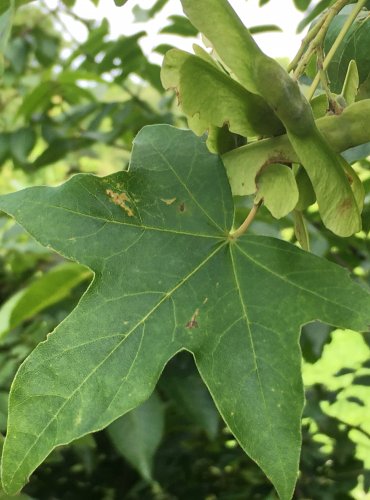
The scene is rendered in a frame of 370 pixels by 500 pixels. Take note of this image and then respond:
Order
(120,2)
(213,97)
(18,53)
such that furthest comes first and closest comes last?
(18,53) < (120,2) < (213,97)

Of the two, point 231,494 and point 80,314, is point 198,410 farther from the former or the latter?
point 80,314

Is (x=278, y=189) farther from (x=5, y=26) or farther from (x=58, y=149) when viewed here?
(x=58, y=149)

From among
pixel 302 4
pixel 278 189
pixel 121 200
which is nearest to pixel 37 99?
pixel 302 4

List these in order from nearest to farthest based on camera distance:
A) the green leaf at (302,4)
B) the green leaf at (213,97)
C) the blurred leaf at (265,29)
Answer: the green leaf at (213,97)
the green leaf at (302,4)
the blurred leaf at (265,29)

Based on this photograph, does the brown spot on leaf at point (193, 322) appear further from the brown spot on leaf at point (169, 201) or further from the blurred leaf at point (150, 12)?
the blurred leaf at point (150, 12)

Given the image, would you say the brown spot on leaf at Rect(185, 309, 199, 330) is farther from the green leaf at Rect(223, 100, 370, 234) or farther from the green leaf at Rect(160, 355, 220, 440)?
the green leaf at Rect(160, 355, 220, 440)

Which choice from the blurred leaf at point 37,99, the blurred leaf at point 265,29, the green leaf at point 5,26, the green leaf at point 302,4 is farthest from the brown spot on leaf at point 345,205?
the blurred leaf at point 37,99
